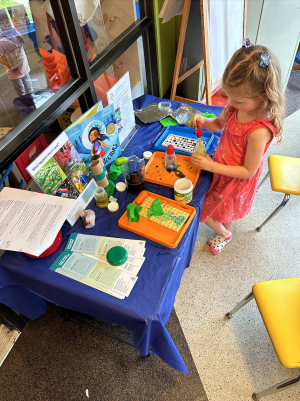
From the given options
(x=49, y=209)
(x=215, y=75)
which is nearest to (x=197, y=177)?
(x=49, y=209)

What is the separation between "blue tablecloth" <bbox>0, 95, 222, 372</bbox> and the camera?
2.90 feet

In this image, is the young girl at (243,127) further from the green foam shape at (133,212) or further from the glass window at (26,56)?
the glass window at (26,56)

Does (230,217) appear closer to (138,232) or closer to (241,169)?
(241,169)

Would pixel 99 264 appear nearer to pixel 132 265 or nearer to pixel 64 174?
pixel 132 265

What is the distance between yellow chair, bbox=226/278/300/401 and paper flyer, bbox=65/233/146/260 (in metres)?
0.58

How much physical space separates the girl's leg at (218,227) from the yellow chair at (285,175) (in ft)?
1.31

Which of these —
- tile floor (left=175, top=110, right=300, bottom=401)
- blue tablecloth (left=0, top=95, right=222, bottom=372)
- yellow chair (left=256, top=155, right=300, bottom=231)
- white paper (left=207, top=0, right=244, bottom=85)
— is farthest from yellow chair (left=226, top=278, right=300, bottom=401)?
white paper (left=207, top=0, right=244, bottom=85)

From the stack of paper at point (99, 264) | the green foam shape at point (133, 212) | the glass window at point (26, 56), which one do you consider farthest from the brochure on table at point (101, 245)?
the glass window at point (26, 56)

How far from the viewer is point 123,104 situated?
4.85ft

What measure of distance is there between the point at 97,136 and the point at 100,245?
0.57 meters

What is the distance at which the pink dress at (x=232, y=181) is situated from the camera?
3.80 ft

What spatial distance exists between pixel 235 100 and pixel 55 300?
1.13 meters

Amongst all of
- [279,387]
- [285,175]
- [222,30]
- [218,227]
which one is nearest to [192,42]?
[222,30]

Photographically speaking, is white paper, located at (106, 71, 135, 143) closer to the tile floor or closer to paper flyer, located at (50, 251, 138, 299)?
paper flyer, located at (50, 251, 138, 299)
